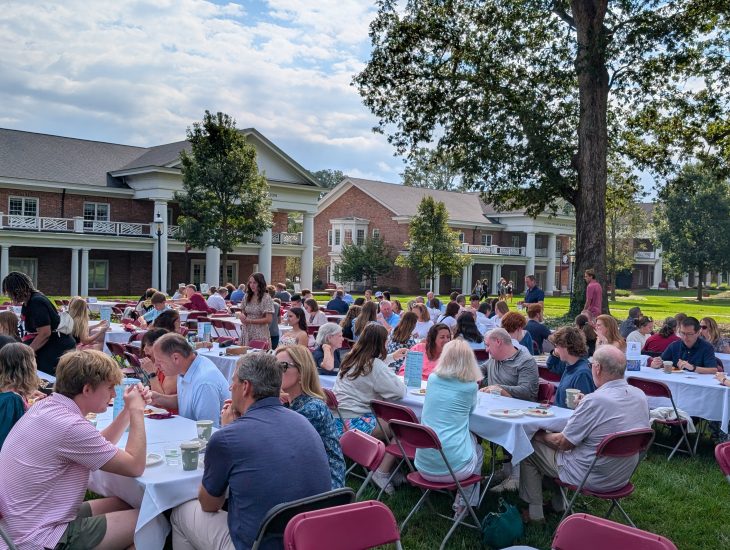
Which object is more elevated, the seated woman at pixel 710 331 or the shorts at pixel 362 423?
the seated woman at pixel 710 331

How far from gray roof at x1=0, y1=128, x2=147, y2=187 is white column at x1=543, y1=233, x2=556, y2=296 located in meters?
38.5

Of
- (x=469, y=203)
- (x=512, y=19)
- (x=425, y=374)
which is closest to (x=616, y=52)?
(x=512, y=19)

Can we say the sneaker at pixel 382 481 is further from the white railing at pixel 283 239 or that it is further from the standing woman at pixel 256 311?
the white railing at pixel 283 239

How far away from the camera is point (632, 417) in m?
5.29

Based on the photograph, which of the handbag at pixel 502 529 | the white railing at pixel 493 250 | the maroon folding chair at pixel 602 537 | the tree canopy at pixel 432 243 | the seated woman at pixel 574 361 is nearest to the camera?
the maroon folding chair at pixel 602 537

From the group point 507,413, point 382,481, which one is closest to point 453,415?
point 507,413

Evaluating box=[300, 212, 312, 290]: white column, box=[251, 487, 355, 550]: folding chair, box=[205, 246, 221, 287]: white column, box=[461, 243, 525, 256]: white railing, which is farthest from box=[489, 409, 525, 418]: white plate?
box=[461, 243, 525, 256]: white railing

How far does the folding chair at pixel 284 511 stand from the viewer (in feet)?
10.7

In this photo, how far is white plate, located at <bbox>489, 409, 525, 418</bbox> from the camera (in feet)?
19.1

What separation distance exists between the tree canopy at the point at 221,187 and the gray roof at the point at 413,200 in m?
21.9

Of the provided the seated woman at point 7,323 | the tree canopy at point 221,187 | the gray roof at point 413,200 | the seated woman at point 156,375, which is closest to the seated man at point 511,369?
the seated woman at point 156,375

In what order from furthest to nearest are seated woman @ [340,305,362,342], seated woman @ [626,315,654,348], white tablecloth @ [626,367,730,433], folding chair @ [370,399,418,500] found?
seated woman @ [340,305,362,342], seated woman @ [626,315,654,348], white tablecloth @ [626,367,730,433], folding chair @ [370,399,418,500]

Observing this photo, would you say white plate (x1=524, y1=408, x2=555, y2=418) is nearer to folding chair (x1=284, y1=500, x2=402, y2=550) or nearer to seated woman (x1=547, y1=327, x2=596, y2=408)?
seated woman (x1=547, y1=327, x2=596, y2=408)

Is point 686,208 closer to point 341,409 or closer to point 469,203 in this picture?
point 469,203
